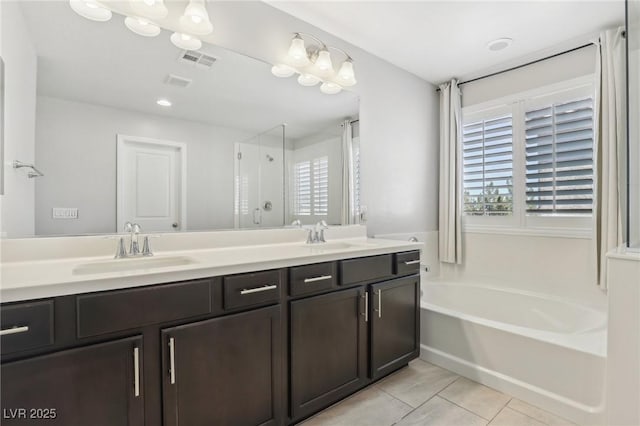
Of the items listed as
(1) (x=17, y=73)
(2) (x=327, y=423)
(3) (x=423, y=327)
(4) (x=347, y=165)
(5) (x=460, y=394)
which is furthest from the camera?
(4) (x=347, y=165)

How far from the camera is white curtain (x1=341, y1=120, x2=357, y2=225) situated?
256 cm

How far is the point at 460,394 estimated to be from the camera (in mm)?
A: 1917

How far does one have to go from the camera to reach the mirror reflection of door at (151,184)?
159 cm

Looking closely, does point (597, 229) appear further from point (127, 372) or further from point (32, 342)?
point (32, 342)

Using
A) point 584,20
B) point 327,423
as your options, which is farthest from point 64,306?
point 584,20

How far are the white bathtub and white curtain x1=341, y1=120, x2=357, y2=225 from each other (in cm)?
93

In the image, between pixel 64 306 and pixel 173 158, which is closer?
pixel 64 306

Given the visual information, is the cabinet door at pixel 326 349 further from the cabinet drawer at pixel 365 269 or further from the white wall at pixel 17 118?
the white wall at pixel 17 118

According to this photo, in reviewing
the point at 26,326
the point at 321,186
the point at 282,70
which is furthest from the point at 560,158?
the point at 26,326

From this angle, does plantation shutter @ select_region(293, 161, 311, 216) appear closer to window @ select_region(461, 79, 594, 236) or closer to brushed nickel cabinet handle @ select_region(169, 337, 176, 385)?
brushed nickel cabinet handle @ select_region(169, 337, 176, 385)

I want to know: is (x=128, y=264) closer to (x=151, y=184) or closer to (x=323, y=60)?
(x=151, y=184)

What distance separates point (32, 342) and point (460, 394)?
6.96 feet

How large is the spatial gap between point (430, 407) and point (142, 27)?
261 centimetres

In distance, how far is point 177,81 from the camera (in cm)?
175
